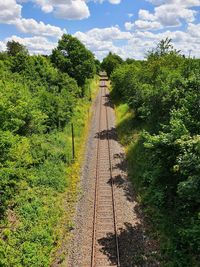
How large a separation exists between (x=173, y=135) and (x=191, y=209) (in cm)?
429

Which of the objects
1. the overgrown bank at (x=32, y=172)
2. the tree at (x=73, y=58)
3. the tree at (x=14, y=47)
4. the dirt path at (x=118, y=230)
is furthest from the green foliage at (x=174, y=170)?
the tree at (x=14, y=47)

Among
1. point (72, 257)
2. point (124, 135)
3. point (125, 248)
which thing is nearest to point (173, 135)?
point (125, 248)

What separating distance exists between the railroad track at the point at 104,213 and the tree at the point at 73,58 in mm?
25408

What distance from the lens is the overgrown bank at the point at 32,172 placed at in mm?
18594

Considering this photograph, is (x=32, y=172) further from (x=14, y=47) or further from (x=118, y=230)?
(x=14, y=47)

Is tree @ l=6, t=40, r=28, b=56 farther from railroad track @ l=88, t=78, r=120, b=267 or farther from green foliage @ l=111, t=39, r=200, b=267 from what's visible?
green foliage @ l=111, t=39, r=200, b=267

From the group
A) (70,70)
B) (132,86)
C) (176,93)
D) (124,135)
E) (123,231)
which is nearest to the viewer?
(123,231)

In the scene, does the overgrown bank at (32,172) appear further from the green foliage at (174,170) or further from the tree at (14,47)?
the tree at (14,47)

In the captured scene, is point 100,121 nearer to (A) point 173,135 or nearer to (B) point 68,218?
(B) point 68,218

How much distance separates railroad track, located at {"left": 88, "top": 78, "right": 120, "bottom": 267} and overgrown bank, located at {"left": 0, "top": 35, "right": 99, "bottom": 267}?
2279 mm

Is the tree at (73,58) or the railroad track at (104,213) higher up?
the tree at (73,58)

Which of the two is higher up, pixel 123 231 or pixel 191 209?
pixel 191 209

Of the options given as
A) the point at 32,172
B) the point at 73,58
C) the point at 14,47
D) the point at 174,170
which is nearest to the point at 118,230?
the point at 174,170

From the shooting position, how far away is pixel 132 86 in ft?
159
